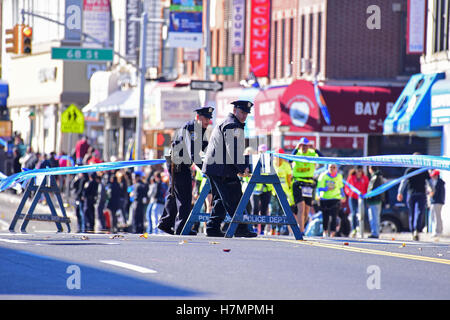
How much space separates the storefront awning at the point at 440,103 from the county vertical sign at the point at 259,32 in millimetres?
10264

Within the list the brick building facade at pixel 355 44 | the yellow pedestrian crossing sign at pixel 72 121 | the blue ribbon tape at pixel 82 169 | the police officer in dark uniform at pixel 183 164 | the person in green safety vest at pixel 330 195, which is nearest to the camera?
the police officer in dark uniform at pixel 183 164

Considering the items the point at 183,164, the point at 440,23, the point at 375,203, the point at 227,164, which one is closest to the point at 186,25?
the point at 440,23

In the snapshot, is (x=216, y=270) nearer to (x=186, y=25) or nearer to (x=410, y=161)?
(x=410, y=161)

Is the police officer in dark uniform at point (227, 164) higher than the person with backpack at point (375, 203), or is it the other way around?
the police officer in dark uniform at point (227, 164)

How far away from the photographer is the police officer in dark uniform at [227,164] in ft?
53.4

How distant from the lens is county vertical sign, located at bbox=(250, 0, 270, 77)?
4184 centimetres

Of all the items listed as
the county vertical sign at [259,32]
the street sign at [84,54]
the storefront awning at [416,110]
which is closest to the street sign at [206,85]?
the street sign at [84,54]

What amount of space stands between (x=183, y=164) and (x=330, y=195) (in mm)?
7852

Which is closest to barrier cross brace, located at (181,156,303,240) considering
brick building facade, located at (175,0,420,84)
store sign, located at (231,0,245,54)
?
brick building facade, located at (175,0,420,84)

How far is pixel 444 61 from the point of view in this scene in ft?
107

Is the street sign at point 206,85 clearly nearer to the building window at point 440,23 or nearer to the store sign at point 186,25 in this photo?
the building window at point 440,23

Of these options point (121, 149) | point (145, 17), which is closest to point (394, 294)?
point (145, 17)
